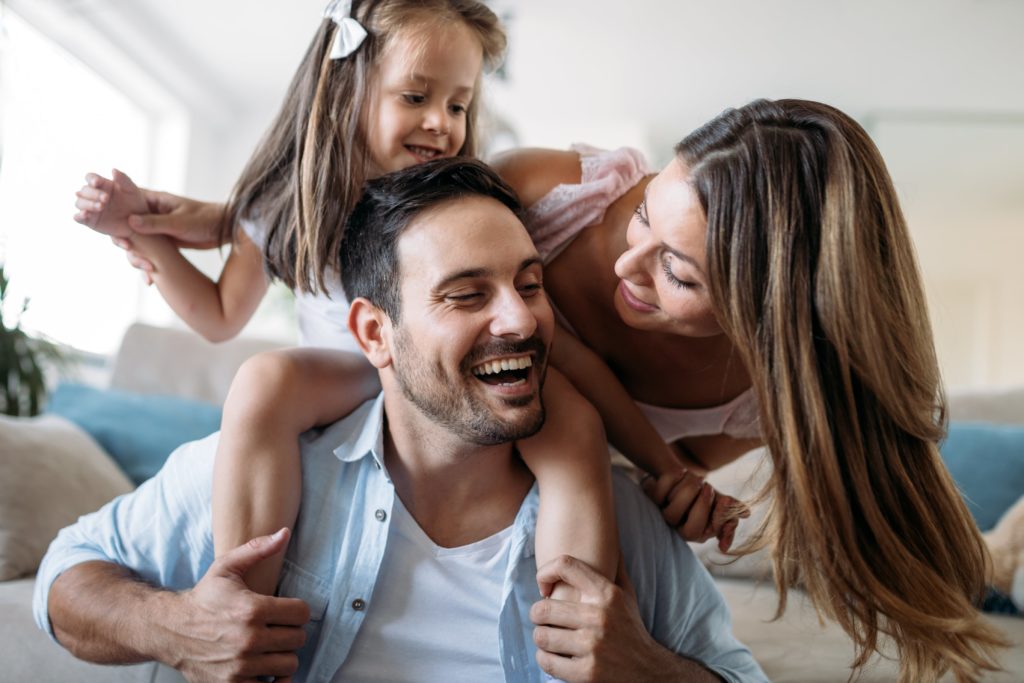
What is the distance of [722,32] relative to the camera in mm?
5461

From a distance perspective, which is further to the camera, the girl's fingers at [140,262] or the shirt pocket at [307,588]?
the girl's fingers at [140,262]

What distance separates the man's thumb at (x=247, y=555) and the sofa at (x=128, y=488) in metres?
0.41

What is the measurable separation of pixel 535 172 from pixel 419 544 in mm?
698

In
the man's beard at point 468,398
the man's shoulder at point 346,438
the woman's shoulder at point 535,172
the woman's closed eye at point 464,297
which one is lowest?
the man's shoulder at point 346,438

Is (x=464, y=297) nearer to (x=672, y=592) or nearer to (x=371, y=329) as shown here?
(x=371, y=329)

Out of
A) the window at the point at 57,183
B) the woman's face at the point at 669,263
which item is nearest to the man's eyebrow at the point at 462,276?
the woman's face at the point at 669,263

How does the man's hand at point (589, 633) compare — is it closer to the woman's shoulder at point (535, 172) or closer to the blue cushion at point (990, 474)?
the woman's shoulder at point (535, 172)

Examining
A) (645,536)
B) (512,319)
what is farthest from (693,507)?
(512,319)

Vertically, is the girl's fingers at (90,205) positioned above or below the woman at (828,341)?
above

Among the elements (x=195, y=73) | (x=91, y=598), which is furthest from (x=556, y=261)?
(x=195, y=73)

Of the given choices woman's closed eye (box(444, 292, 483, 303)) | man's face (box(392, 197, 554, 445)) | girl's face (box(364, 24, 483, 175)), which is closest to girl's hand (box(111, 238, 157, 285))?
girl's face (box(364, 24, 483, 175))

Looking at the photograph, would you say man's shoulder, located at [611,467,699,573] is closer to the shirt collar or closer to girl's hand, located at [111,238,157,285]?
the shirt collar

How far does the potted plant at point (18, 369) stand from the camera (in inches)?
147

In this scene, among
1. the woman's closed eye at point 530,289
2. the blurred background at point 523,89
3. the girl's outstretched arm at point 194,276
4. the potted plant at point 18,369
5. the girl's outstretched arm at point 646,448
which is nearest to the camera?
the woman's closed eye at point 530,289
